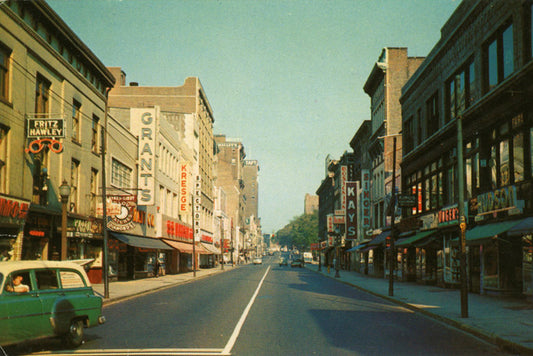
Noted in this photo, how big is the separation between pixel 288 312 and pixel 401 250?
2511 cm

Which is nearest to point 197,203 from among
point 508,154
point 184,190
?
point 184,190

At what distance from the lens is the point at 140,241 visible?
3962 cm

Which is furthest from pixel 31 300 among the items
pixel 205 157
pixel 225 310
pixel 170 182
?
pixel 205 157

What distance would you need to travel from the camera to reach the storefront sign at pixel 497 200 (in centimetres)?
2196

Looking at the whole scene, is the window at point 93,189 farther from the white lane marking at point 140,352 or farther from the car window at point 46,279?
the white lane marking at point 140,352

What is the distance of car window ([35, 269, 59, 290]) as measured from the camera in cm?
1048

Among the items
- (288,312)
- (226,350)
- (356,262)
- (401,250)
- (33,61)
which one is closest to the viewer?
(226,350)

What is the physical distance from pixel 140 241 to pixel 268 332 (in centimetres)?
2767

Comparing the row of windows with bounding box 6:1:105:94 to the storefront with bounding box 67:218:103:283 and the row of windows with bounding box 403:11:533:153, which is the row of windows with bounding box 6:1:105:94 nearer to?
the storefront with bounding box 67:218:103:283

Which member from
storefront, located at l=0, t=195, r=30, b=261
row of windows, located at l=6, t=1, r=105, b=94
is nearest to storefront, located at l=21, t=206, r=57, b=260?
storefront, located at l=0, t=195, r=30, b=261

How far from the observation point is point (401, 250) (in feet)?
137

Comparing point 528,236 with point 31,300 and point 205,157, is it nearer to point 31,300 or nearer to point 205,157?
point 31,300

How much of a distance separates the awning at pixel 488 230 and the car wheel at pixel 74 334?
615 inches

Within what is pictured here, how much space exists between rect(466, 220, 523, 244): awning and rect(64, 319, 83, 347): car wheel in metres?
15.6
